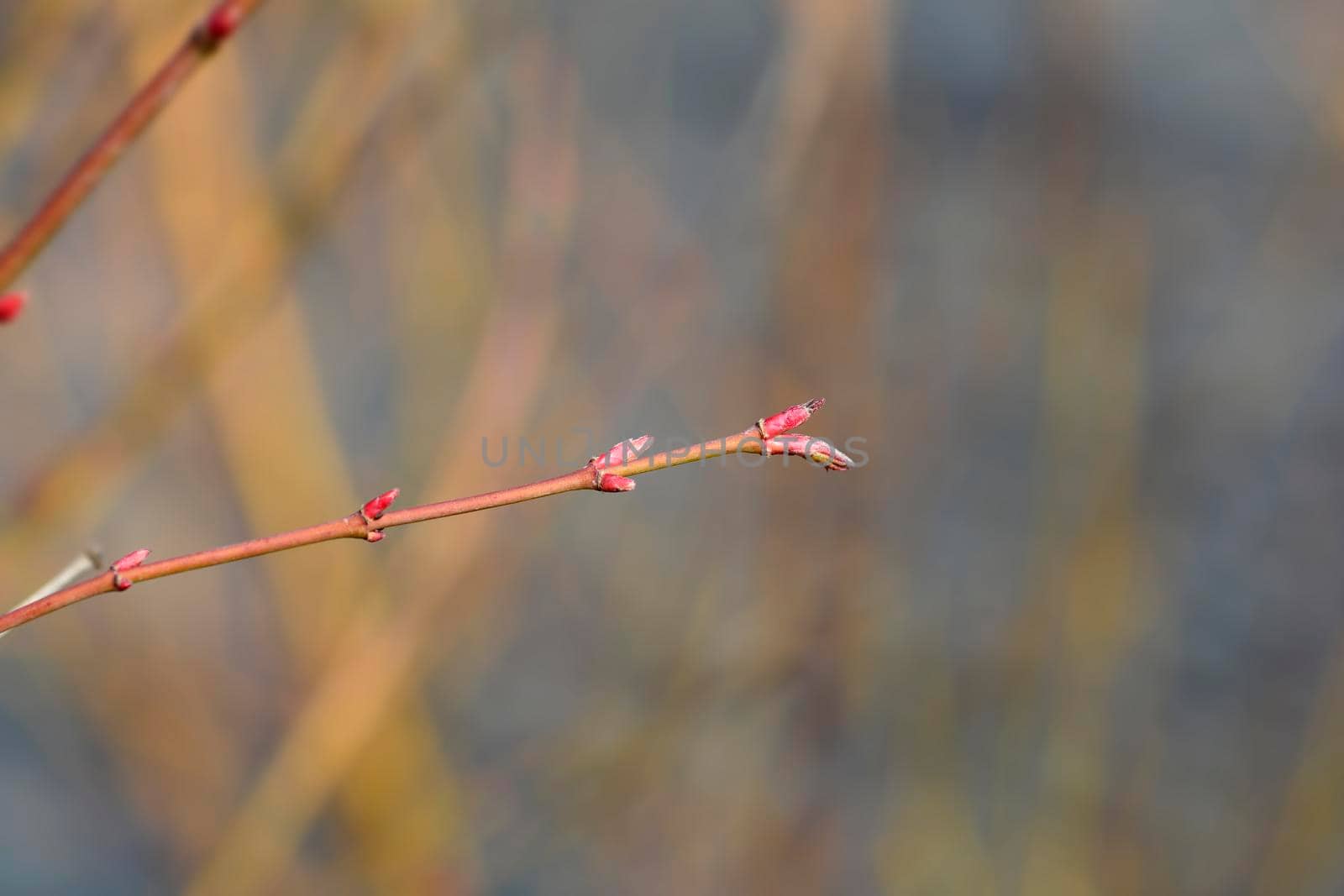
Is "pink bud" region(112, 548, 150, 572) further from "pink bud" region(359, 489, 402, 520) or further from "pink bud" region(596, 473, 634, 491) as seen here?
"pink bud" region(596, 473, 634, 491)

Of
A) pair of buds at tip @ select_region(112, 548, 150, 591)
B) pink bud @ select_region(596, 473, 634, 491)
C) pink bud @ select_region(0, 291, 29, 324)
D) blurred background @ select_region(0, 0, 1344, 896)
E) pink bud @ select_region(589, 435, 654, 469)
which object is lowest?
pair of buds at tip @ select_region(112, 548, 150, 591)

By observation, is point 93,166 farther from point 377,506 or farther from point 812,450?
point 812,450

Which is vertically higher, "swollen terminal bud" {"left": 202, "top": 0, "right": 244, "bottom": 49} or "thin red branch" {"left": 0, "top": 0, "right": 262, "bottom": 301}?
"swollen terminal bud" {"left": 202, "top": 0, "right": 244, "bottom": 49}

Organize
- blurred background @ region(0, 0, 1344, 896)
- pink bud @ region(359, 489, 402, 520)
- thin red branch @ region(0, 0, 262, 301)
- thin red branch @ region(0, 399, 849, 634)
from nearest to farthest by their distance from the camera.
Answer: thin red branch @ region(0, 0, 262, 301) → thin red branch @ region(0, 399, 849, 634) → pink bud @ region(359, 489, 402, 520) → blurred background @ region(0, 0, 1344, 896)

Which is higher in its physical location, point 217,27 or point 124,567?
point 217,27

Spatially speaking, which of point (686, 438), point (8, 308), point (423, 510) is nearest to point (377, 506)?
point (423, 510)

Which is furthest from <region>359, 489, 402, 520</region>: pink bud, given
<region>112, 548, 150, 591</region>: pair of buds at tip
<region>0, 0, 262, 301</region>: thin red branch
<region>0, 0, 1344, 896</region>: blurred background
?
<region>0, 0, 1344, 896</region>: blurred background

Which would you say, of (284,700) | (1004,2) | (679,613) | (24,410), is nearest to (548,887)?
(284,700)
